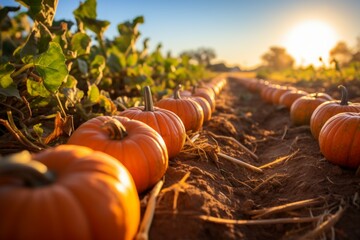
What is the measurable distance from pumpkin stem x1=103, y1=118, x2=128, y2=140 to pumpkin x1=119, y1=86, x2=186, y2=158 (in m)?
0.77

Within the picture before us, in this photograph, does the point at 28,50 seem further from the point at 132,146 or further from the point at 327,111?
the point at 327,111

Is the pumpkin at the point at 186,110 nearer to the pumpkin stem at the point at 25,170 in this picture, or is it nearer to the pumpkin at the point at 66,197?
the pumpkin at the point at 66,197

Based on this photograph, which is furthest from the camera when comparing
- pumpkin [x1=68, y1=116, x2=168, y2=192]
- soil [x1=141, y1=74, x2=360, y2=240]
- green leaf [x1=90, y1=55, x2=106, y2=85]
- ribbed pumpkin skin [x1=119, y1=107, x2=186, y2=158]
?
green leaf [x1=90, y1=55, x2=106, y2=85]

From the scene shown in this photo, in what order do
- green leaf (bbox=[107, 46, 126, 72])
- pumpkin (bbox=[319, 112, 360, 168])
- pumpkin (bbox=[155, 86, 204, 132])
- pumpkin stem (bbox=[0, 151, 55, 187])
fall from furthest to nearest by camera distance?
green leaf (bbox=[107, 46, 126, 72]) → pumpkin (bbox=[155, 86, 204, 132]) → pumpkin (bbox=[319, 112, 360, 168]) → pumpkin stem (bbox=[0, 151, 55, 187])

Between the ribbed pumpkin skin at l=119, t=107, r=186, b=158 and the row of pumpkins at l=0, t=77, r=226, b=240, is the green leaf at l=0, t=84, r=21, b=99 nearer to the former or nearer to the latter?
the ribbed pumpkin skin at l=119, t=107, r=186, b=158

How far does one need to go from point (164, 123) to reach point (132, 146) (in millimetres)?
960

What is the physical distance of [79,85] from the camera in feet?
19.7

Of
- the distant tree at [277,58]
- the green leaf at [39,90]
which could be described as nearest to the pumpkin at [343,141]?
the green leaf at [39,90]

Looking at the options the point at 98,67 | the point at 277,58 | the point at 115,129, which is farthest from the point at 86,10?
the point at 277,58

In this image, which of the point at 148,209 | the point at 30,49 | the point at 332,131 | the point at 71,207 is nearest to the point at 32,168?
the point at 71,207

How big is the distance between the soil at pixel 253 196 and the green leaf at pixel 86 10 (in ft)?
13.1

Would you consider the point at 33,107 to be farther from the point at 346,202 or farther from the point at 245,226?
the point at 346,202

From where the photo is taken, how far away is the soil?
240 cm

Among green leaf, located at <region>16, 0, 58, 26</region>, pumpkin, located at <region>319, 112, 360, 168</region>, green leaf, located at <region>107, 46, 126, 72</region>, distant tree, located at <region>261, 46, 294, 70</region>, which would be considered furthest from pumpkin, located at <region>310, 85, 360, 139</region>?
distant tree, located at <region>261, 46, 294, 70</region>
